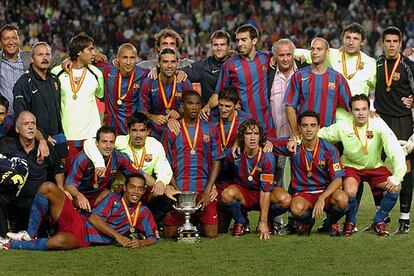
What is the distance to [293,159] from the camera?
846 cm

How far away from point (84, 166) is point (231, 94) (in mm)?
1476

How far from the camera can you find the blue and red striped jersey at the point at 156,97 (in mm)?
8758

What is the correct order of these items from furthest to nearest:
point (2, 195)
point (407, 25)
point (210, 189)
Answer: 1. point (407, 25)
2. point (210, 189)
3. point (2, 195)

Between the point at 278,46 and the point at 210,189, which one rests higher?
the point at 278,46

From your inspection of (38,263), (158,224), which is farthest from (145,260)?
(158,224)

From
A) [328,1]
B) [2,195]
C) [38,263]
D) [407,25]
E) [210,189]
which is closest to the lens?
[38,263]

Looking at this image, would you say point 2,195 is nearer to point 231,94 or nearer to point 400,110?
point 231,94

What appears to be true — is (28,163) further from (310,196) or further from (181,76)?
(310,196)

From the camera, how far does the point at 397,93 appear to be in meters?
8.94

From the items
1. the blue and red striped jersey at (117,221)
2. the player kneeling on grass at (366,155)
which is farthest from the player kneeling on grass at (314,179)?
the blue and red striped jersey at (117,221)

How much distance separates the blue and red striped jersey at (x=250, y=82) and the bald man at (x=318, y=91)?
0.28 m

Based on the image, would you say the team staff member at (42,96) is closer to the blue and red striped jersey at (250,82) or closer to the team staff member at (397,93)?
the blue and red striped jersey at (250,82)

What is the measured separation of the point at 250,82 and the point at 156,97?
0.90 m

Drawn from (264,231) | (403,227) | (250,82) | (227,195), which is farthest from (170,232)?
(403,227)
